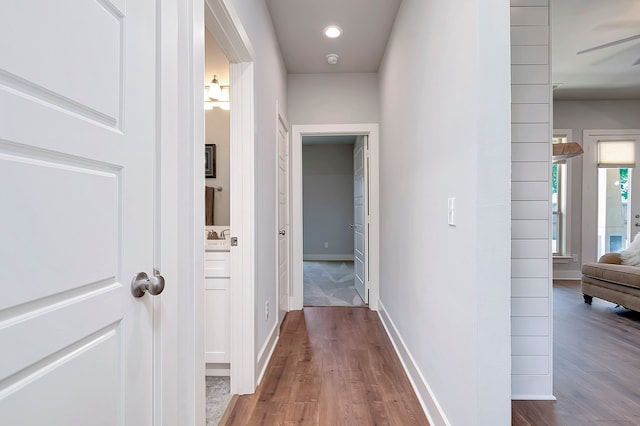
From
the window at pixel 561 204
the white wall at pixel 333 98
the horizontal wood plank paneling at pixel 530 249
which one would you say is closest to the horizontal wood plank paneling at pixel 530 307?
the horizontal wood plank paneling at pixel 530 249

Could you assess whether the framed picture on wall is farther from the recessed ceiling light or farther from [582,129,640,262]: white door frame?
[582,129,640,262]: white door frame

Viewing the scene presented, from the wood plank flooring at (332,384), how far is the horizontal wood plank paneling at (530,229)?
1.15 meters

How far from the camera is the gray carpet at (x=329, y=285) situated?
4055 mm

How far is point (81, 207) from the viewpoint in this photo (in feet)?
2.29

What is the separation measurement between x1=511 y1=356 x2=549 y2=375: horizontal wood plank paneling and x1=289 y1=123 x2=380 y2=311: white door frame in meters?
Result: 1.82

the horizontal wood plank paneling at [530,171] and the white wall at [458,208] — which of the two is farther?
the horizontal wood plank paneling at [530,171]

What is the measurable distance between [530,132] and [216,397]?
243 centimetres

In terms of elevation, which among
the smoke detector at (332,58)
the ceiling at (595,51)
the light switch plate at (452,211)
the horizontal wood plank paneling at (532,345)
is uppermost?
the ceiling at (595,51)

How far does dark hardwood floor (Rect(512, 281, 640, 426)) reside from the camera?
1771mm

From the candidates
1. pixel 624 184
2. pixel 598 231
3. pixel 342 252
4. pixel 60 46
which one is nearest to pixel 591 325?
pixel 598 231

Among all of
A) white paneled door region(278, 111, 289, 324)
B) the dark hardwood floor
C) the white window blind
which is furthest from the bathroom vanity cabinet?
the white window blind

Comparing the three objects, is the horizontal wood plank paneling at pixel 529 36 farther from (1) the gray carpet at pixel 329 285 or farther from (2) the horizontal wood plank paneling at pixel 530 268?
(1) the gray carpet at pixel 329 285

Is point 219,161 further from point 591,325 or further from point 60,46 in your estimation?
point 591,325

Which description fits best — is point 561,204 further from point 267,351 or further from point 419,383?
point 267,351
